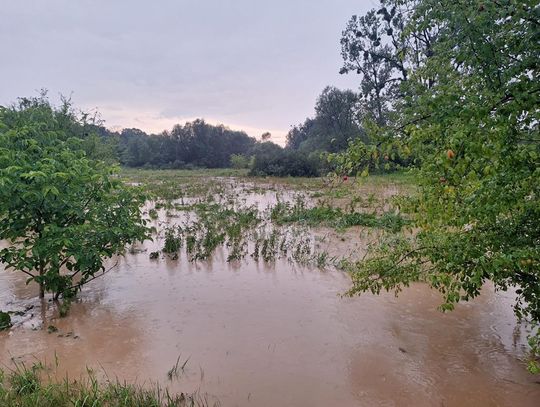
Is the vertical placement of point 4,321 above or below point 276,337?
above

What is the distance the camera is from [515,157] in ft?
8.47

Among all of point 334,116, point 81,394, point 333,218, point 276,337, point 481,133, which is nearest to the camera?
A: point 481,133

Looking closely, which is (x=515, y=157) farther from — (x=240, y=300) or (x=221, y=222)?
(x=221, y=222)

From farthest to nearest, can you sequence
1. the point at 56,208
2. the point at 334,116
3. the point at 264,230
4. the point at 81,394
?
the point at 334,116 < the point at 264,230 < the point at 56,208 < the point at 81,394

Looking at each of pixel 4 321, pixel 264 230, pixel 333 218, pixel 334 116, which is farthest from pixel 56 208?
pixel 334 116

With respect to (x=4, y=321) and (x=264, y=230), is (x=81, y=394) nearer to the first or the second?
(x=4, y=321)

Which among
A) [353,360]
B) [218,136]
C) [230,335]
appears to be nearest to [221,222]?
[230,335]

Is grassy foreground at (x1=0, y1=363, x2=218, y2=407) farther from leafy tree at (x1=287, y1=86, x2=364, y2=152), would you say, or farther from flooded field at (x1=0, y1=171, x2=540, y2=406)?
leafy tree at (x1=287, y1=86, x2=364, y2=152)

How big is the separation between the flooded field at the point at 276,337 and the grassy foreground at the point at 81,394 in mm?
249

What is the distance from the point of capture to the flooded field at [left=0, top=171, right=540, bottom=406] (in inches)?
171

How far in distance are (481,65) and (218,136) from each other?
73.4 meters

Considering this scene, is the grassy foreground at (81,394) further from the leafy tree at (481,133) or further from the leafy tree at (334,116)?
the leafy tree at (334,116)

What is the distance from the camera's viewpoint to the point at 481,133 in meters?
2.52

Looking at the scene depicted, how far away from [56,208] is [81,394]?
3373mm
